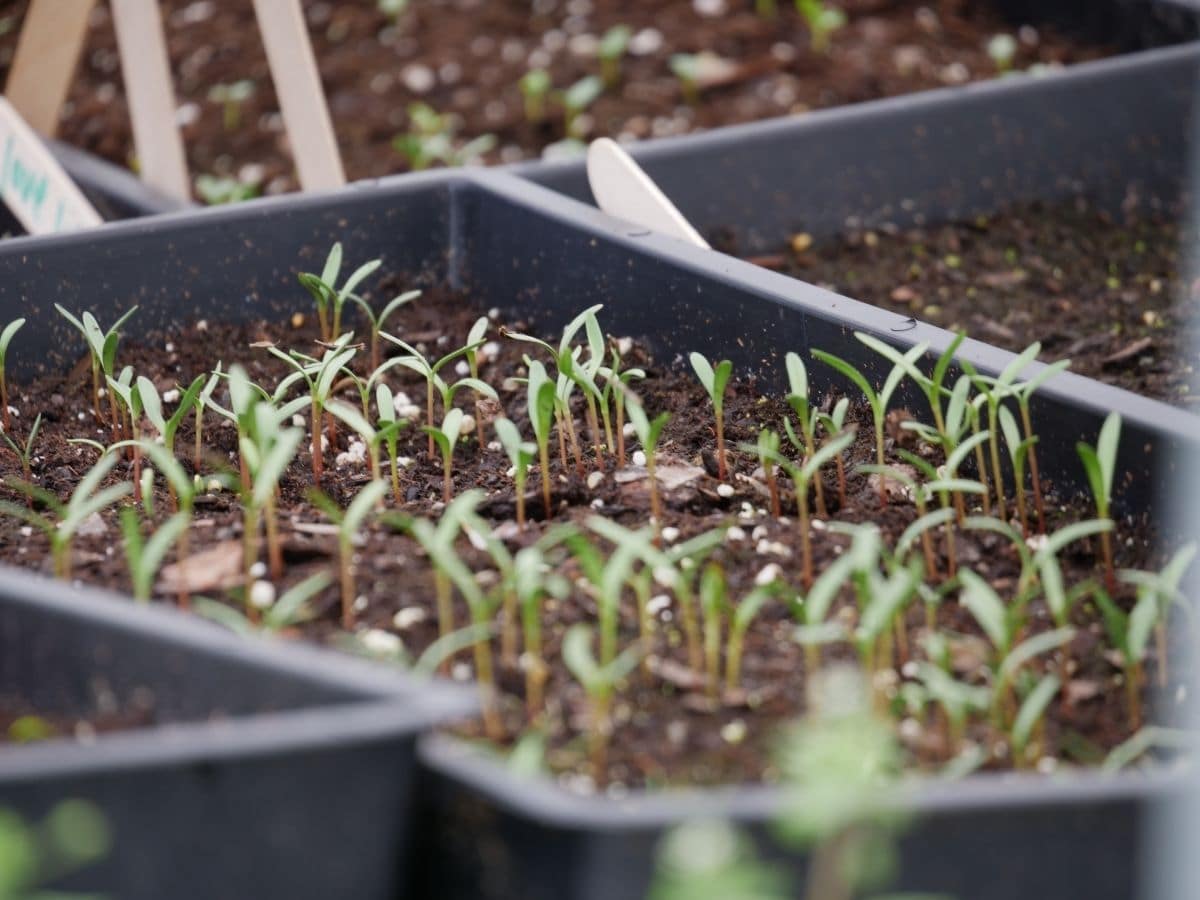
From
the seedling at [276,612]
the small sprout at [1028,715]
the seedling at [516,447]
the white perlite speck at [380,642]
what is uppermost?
the seedling at [516,447]

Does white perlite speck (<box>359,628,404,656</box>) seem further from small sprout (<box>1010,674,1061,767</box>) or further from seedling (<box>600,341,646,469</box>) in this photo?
small sprout (<box>1010,674,1061,767</box>)

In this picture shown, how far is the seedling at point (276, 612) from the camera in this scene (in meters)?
1.22

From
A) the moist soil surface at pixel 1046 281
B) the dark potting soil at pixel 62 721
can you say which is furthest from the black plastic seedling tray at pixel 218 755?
the moist soil surface at pixel 1046 281

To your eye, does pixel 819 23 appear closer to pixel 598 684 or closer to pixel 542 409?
pixel 542 409

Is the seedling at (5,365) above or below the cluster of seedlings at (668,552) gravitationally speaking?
above

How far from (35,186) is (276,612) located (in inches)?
46.7

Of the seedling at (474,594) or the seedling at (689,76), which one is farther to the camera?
the seedling at (689,76)

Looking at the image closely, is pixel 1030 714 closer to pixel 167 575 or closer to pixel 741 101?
pixel 167 575

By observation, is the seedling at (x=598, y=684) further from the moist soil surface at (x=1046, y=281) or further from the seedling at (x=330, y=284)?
the moist soil surface at (x=1046, y=281)

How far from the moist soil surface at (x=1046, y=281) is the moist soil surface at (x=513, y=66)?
50cm

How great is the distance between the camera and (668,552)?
1377 millimetres

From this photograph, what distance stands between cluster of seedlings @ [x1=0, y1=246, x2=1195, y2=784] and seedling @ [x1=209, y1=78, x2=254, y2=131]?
1231 mm

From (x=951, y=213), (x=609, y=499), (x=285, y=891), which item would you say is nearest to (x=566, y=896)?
(x=285, y=891)

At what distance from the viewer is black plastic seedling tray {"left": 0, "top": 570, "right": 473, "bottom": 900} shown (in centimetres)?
97
